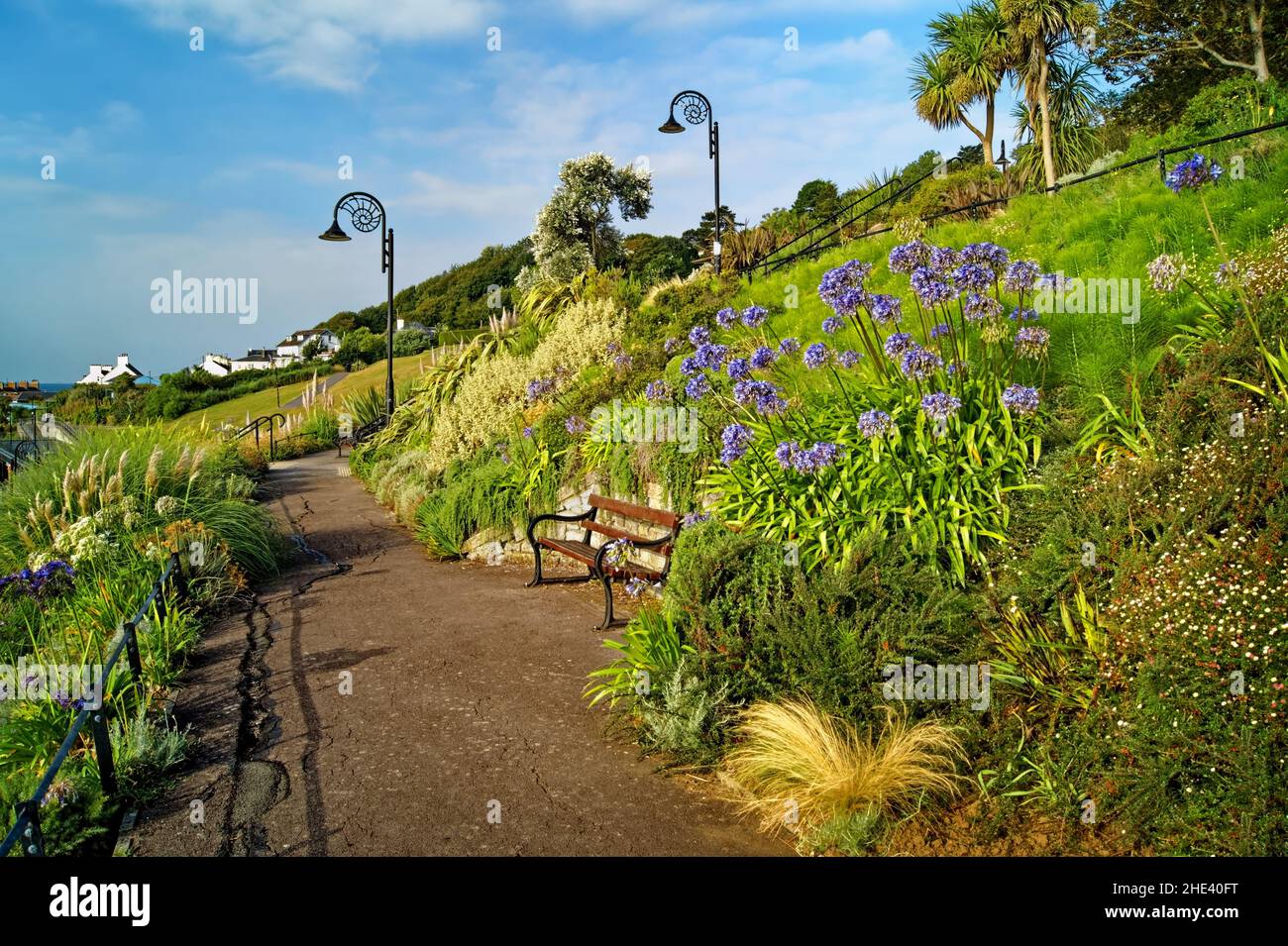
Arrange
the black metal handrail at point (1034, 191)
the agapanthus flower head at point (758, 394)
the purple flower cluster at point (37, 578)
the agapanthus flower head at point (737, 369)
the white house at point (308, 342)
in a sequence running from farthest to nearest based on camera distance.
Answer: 1. the white house at point (308, 342)
2. the black metal handrail at point (1034, 191)
3. the purple flower cluster at point (37, 578)
4. the agapanthus flower head at point (737, 369)
5. the agapanthus flower head at point (758, 394)

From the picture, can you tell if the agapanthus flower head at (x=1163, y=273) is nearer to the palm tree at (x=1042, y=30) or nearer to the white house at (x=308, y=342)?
the palm tree at (x=1042, y=30)

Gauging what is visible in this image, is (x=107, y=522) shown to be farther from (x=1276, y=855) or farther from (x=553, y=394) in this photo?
(x=1276, y=855)

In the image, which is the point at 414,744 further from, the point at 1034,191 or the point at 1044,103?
the point at 1044,103

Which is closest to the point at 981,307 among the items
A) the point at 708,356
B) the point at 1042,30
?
the point at 708,356

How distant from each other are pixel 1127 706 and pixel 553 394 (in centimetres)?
926

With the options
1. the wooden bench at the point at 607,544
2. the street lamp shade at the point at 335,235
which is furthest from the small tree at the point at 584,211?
the wooden bench at the point at 607,544

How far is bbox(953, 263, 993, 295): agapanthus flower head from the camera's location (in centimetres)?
517

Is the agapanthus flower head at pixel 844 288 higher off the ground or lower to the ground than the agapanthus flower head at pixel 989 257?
lower

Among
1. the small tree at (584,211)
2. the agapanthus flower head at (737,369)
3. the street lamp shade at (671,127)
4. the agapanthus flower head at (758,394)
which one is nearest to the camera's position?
the agapanthus flower head at (758,394)

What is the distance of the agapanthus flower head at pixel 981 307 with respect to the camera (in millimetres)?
5301

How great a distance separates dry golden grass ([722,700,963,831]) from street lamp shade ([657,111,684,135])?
16.0 m

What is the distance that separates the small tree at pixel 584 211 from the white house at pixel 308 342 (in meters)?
30.3

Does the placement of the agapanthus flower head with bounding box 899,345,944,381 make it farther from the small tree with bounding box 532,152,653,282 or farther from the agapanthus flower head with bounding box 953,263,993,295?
the small tree with bounding box 532,152,653,282

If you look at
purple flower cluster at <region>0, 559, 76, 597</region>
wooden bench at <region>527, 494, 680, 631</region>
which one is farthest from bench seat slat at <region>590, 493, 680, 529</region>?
purple flower cluster at <region>0, 559, 76, 597</region>
